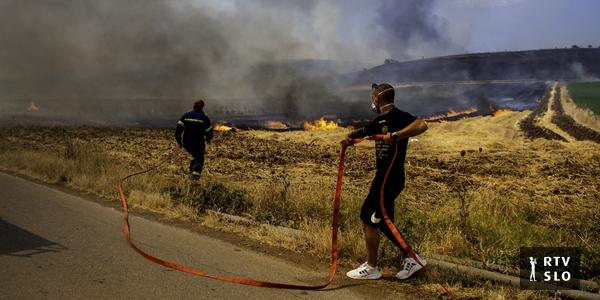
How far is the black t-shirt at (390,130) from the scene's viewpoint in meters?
4.41

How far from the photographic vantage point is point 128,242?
18.5 feet

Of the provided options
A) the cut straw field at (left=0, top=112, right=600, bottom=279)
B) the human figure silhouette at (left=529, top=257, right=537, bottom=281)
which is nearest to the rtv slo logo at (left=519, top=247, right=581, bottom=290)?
the human figure silhouette at (left=529, top=257, right=537, bottom=281)

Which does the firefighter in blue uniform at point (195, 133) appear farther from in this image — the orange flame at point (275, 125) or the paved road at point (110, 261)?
the orange flame at point (275, 125)

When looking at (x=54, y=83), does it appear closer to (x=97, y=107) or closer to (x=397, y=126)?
(x=97, y=107)

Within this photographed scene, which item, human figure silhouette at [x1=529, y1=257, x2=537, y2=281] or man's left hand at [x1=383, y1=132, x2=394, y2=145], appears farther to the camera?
human figure silhouette at [x1=529, y1=257, x2=537, y2=281]

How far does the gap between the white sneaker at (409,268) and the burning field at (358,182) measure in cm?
52

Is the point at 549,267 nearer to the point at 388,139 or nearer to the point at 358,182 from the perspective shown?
the point at 388,139

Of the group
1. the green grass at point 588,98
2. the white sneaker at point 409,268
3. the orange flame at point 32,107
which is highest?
the green grass at point 588,98

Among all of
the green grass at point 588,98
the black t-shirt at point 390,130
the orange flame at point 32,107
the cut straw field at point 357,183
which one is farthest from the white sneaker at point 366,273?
the orange flame at point 32,107

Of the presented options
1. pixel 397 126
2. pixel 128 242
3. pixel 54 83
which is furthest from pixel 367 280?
pixel 54 83

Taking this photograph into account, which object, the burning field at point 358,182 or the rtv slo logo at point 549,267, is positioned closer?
the rtv slo logo at point 549,267

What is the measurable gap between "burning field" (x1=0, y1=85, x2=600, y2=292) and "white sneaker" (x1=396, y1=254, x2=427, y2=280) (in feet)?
1.69

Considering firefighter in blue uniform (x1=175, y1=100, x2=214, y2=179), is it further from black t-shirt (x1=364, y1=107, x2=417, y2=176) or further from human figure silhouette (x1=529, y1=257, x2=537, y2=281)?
human figure silhouette (x1=529, y1=257, x2=537, y2=281)

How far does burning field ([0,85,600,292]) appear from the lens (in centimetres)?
570
